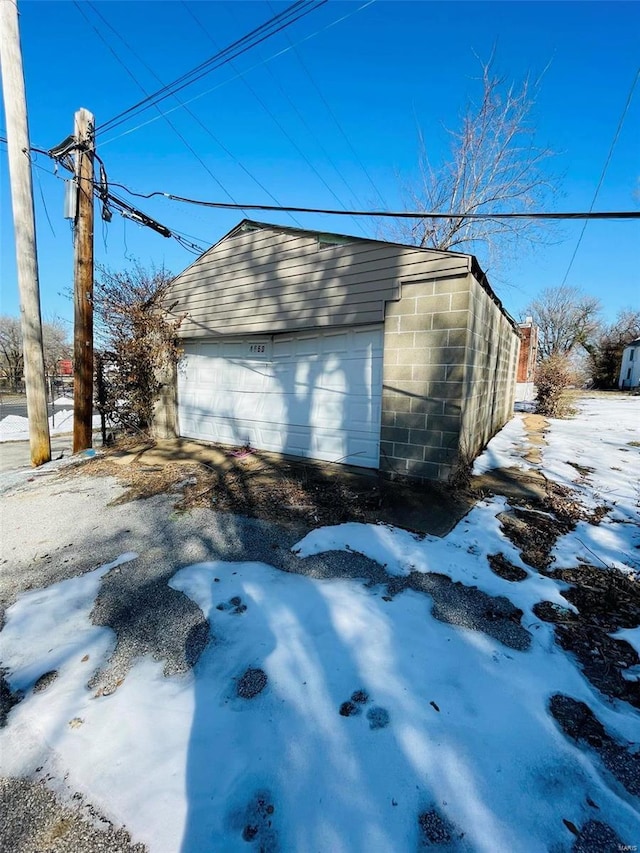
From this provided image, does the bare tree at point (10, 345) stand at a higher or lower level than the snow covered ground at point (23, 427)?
higher

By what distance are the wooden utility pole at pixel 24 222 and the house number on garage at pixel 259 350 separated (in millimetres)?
3374

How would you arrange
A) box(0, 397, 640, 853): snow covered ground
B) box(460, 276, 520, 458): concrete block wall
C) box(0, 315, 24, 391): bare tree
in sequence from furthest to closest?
box(0, 315, 24, 391): bare tree, box(460, 276, 520, 458): concrete block wall, box(0, 397, 640, 853): snow covered ground

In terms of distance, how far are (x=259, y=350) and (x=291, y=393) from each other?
1029mm

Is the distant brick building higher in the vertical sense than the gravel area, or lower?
higher

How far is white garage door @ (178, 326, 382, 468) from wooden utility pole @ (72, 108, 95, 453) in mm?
1706

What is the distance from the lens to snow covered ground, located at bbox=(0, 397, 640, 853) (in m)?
1.23

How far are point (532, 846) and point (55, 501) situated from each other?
5.03m

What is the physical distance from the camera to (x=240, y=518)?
366 cm

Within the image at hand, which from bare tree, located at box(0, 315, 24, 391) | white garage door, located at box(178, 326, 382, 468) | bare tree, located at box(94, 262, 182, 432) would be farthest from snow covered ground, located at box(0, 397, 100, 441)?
bare tree, located at box(0, 315, 24, 391)

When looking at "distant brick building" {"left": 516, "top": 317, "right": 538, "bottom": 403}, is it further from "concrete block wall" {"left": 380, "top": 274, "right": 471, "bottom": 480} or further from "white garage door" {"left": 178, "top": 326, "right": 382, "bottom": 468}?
"concrete block wall" {"left": 380, "top": 274, "right": 471, "bottom": 480}

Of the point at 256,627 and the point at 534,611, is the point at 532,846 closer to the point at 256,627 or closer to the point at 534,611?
the point at 534,611

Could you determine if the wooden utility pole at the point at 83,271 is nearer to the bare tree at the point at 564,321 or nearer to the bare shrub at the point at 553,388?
the bare shrub at the point at 553,388

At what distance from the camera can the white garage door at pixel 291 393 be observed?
17.0 ft

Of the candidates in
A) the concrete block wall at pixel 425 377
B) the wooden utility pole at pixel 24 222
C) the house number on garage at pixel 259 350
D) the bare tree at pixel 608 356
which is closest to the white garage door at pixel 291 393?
the house number on garage at pixel 259 350
